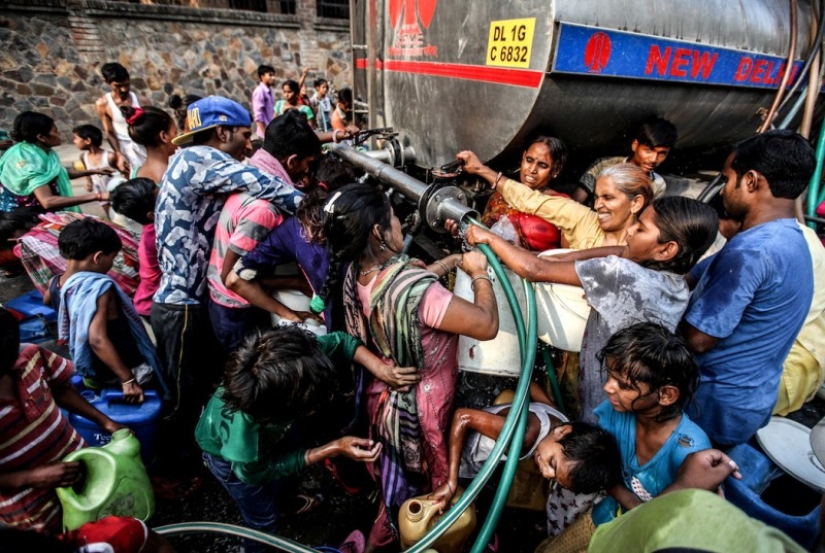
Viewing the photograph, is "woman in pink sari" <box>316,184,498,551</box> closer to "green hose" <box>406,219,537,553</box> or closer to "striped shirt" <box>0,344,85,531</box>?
"green hose" <box>406,219,537,553</box>

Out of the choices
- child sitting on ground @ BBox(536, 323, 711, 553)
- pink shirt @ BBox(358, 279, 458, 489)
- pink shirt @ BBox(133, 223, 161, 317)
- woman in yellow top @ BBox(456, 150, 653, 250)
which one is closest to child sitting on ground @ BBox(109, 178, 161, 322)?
pink shirt @ BBox(133, 223, 161, 317)

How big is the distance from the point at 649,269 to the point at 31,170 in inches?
190

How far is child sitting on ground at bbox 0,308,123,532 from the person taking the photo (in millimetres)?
1443

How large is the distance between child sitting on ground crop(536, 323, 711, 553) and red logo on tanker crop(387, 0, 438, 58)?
94.4 inches

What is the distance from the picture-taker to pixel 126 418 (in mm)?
2084

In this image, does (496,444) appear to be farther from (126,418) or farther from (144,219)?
(144,219)

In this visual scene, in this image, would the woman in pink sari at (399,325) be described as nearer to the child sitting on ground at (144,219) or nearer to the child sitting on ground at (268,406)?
the child sitting on ground at (268,406)

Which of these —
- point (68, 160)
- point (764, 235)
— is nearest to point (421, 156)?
point (764, 235)

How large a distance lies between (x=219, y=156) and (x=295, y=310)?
905mm

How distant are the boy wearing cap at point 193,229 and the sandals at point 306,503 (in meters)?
0.80

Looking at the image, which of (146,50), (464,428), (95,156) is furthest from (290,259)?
(146,50)

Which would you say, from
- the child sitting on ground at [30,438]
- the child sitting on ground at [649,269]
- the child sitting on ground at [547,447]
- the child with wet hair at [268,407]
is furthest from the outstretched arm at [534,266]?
the child sitting on ground at [30,438]

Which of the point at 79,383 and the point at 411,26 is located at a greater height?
the point at 411,26

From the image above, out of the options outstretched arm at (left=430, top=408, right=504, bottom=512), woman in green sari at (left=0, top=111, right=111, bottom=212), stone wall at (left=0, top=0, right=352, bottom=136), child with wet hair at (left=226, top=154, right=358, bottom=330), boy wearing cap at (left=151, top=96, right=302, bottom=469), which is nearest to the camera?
outstretched arm at (left=430, top=408, right=504, bottom=512)
